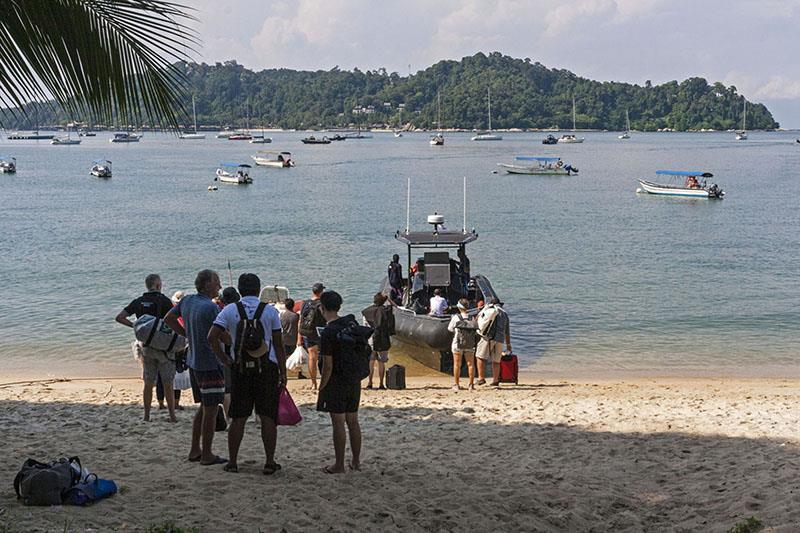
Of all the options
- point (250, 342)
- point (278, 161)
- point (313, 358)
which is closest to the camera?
point (250, 342)

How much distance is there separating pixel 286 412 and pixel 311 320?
14.4 feet

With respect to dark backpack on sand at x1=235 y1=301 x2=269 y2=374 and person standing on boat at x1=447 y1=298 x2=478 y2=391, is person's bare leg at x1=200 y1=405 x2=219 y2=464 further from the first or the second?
person standing on boat at x1=447 y1=298 x2=478 y2=391

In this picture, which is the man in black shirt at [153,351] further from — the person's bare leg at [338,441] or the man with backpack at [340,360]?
the person's bare leg at [338,441]

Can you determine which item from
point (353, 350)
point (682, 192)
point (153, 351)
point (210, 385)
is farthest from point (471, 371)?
point (682, 192)

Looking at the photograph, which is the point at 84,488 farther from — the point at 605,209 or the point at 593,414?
the point at 605,209

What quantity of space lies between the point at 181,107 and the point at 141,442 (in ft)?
16.1

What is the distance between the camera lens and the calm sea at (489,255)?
1991cm

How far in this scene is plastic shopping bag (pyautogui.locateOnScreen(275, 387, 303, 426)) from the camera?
23.6ft

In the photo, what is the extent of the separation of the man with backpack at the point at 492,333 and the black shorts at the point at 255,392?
6020mm

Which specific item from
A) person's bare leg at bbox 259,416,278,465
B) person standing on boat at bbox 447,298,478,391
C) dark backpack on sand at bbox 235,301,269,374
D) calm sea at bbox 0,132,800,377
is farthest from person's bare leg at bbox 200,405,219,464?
calm sea at bbox 0,132,800,377

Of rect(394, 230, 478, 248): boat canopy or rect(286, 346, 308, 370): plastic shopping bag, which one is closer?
rect(286, 346, 308, 370): plastic shopping bag

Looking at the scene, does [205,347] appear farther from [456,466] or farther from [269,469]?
[456,466]

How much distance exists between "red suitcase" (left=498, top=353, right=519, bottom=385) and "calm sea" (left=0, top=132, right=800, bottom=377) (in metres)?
3.63

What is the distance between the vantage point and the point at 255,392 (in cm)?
684
